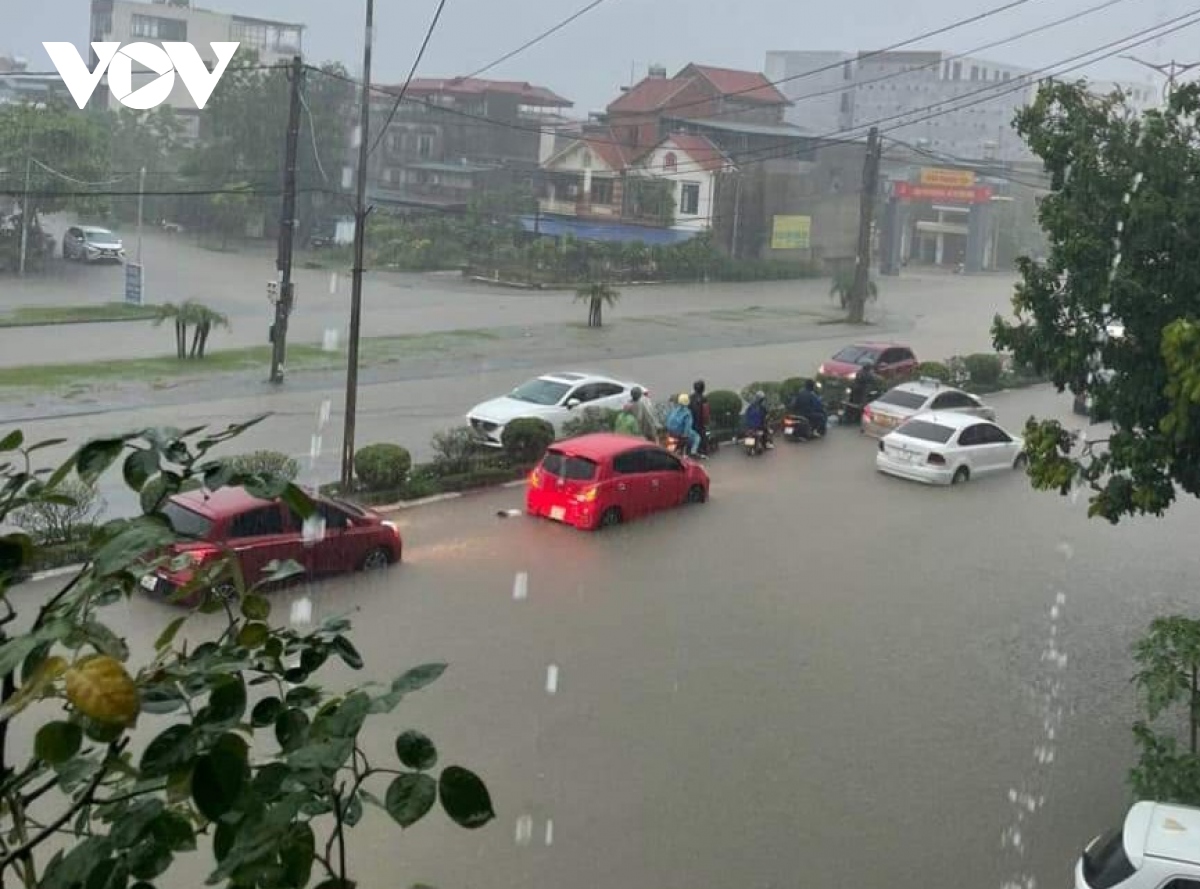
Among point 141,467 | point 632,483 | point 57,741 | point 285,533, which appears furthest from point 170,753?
point 632,483

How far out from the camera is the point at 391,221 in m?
36.6

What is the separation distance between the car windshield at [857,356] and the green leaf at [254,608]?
20.6 meters

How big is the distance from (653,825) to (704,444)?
10.3m

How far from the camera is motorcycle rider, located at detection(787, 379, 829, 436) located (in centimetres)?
1848

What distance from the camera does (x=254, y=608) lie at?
2102 millimetres

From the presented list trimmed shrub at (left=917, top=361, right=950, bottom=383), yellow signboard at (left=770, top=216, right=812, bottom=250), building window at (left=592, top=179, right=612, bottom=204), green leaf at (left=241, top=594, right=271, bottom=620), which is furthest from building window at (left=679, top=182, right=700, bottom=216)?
green leaf at (left=241, top=594, right=271, bottom=620)

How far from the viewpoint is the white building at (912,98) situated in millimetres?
38250

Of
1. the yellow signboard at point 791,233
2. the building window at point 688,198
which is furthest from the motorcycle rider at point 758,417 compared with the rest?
the yellow signboard at point 791,233

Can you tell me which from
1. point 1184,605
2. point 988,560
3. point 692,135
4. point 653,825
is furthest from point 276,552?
point 692,135

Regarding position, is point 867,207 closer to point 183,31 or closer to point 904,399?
point 904,399

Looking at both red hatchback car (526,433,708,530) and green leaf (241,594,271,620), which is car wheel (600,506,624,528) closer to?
red hatchback car (526,433,708,530)

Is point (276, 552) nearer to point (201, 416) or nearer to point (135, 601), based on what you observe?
point (135, 601)

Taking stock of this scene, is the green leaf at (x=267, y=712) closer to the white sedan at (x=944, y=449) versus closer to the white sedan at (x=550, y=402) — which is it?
the white sedan at (x=550, y=402)

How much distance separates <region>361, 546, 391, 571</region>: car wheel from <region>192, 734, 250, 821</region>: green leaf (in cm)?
978
